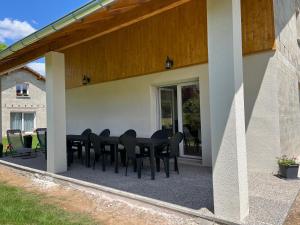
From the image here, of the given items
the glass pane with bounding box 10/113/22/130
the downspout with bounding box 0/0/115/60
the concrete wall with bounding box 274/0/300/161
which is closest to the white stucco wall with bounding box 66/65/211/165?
the concrete wall with bounding box 274/0/300/161

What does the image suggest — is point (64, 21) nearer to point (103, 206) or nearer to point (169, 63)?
point (103, 206)

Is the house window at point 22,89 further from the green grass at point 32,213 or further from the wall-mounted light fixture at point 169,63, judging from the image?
the green grass at point 32,213

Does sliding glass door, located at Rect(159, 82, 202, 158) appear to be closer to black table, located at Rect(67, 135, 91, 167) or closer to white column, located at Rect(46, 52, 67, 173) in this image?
black table, located at Rect(67, 135, 91, 167)

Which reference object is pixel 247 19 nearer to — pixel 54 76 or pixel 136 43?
pixel 136 43

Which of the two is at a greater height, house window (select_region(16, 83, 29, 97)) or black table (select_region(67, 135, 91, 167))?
house window (select_region(16, 83, 29, 97))

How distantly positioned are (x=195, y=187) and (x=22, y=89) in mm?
23310

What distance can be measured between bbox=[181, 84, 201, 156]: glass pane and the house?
3 cm

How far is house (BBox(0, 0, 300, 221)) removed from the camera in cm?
353

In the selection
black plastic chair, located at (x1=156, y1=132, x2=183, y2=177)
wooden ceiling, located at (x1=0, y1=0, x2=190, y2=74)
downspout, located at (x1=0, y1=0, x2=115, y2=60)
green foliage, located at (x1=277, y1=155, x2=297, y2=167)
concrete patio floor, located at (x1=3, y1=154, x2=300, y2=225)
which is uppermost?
wooden ceiling, located at (x1=0, y1=0, x2=190, y2=74)

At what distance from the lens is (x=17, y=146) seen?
34.8 ft

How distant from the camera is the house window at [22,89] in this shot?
2428cm

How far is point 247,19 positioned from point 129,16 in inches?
114

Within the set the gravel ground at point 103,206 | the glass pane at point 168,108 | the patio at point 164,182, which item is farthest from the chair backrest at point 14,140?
the glass pane at point 168,108

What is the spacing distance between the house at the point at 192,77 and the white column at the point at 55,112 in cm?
2
